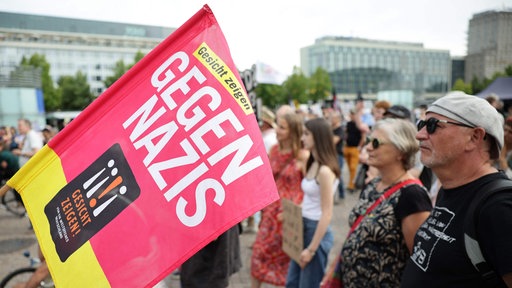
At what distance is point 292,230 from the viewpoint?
302cm

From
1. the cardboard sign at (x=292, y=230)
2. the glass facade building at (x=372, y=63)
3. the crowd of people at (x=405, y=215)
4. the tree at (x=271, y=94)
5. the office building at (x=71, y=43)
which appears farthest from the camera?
the glass facade building at (x=372, y=63)

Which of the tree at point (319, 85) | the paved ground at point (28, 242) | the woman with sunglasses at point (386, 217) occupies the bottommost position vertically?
the tree at point (319, 85)

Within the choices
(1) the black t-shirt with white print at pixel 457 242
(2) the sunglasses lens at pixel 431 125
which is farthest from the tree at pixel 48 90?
(1) the black t-shirt with white print at pixel 457 242

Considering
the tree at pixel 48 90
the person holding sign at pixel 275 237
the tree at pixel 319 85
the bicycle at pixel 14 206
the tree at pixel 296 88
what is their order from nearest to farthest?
the person holding sign at pixel 275 237, the bicycle at pixel 14 206, the tree at pixel 48 90, the tree at pixel 296 88, the tree at pixel 319 85

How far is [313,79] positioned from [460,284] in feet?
242

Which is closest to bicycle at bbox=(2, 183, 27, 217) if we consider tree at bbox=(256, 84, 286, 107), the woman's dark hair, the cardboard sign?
the cardboard sign

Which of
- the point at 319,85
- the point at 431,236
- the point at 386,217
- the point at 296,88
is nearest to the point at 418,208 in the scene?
the point at 386,217

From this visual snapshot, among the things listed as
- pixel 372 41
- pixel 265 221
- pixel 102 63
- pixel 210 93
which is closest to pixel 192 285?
pixel 265 221

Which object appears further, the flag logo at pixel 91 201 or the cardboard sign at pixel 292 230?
the cardboard sign at pixel 292 230

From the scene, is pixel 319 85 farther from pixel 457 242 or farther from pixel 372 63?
pixel 457 242

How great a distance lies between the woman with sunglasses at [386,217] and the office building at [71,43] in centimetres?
6504

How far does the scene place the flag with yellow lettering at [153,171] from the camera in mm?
1249

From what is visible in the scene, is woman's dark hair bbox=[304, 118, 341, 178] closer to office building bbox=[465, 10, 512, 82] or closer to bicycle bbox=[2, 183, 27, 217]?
bicycle bbox=[2, 183, 27, 217]

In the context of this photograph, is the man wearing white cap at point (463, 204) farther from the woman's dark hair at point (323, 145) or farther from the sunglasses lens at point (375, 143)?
the woman's dark hair at point (323, 145)
